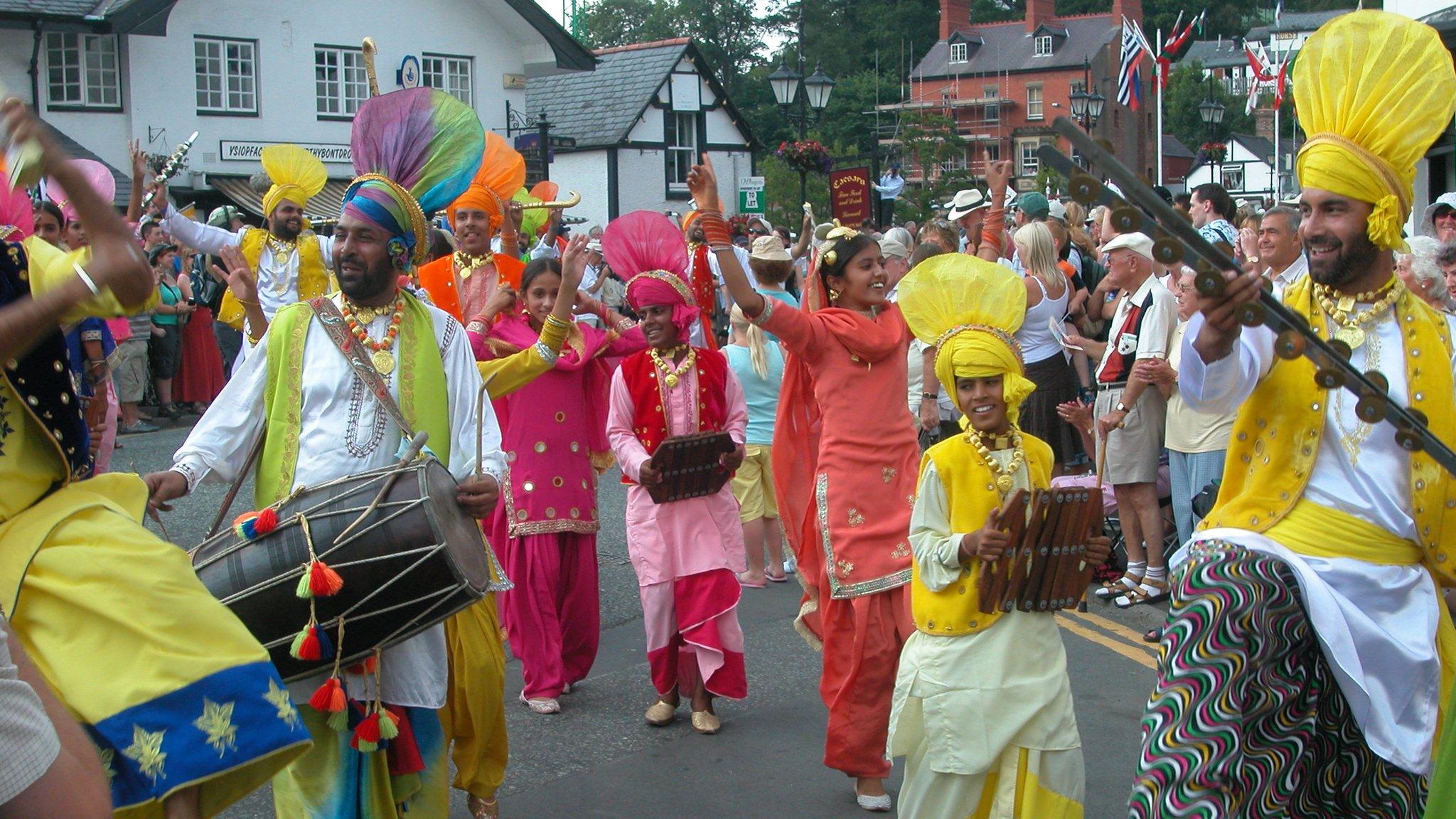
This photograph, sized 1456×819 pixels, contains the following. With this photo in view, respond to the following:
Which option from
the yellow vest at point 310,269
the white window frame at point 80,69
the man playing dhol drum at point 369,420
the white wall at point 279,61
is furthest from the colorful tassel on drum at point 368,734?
the white window frame at point 80,69

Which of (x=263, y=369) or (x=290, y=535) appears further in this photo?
(x=263, y=369)

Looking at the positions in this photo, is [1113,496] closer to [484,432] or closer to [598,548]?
[598,548]

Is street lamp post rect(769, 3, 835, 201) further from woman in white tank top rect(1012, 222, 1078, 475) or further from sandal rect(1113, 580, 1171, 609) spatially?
sandal rect(1113, 580, 1171, 609)

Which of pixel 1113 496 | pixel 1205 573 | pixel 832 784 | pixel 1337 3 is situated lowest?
pixel 832 784

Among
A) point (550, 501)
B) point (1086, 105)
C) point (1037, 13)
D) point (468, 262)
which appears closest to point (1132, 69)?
→ point (1086, 105)

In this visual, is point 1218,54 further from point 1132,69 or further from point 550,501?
point 550,501

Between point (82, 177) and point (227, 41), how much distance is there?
27.8 m

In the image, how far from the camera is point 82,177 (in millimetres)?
2602

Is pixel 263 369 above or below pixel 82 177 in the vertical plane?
below

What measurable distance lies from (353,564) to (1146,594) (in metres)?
5.64

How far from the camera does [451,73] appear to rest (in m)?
31.2

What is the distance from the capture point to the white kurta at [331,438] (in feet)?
14.3

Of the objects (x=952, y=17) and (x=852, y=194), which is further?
(x=952, y=17)

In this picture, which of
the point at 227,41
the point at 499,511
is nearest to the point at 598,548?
the point at 499,511
